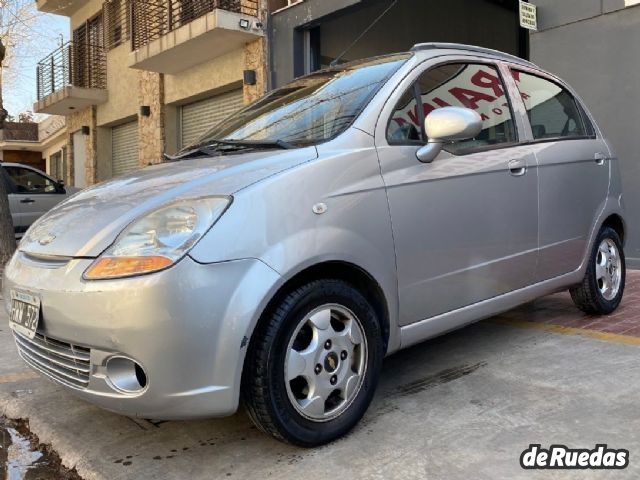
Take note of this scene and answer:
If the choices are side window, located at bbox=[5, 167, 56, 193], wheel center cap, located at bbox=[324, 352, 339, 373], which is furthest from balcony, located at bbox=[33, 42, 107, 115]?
wheel center cap, located at bbox=[324, 352, 339, 373]

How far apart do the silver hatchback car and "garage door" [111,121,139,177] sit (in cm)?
Result: 1283

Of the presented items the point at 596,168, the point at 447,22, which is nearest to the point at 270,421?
the point at 596,168

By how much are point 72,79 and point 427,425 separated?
669 inches

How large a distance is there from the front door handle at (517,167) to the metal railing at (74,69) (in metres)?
15.0

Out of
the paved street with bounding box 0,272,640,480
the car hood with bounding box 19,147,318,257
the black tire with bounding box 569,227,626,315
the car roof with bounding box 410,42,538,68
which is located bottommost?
the paved street with bounding box 0,272,640,480

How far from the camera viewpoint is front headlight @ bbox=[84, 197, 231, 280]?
84.0 inches

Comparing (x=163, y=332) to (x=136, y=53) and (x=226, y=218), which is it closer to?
(x=226, y=218)

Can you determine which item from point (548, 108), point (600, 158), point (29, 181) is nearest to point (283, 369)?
point (548, 108)

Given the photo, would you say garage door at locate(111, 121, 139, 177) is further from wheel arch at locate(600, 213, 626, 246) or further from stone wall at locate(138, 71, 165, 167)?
wheel arch at locate(600, 213, 626, 246)

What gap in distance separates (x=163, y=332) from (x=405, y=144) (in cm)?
147

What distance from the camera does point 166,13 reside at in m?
12.6

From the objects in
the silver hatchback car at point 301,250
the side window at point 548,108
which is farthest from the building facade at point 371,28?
the silver hatchback car at point 301,250

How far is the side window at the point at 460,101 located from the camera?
296 centimetres

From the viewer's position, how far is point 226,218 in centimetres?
220
